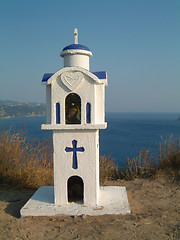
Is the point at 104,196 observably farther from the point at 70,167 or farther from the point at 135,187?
the point at 135,187

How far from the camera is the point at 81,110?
444cm

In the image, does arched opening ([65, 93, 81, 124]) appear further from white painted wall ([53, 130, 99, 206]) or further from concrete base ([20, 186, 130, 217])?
concrete base ([20, 186, 130, 217])

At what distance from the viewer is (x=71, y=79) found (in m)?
4.40

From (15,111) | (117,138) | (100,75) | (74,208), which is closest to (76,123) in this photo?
(100,75)

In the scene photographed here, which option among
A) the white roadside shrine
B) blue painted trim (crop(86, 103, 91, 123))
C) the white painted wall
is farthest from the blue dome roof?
the white painted wall

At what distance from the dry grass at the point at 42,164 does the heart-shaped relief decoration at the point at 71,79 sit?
297 centimetres

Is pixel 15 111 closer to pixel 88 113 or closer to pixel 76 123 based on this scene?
pixel 76 123

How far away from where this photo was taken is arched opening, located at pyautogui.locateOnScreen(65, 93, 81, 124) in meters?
4.76

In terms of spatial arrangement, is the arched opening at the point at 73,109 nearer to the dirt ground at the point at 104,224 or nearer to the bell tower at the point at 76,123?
the bell tower at the point at 76,123

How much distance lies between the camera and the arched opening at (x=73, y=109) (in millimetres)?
4762

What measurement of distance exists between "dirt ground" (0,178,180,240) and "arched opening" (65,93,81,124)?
1.87 meters

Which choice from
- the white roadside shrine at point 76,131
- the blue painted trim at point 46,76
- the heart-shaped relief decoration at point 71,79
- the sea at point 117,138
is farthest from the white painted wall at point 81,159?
the sea at point 117,138

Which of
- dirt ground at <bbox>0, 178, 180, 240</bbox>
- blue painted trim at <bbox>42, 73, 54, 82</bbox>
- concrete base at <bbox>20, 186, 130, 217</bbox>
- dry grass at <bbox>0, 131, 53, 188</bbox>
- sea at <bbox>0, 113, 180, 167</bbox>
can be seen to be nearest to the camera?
dirt ground at <bbox>0, 178, 180, 240</bbox>

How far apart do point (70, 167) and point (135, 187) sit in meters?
2.50
